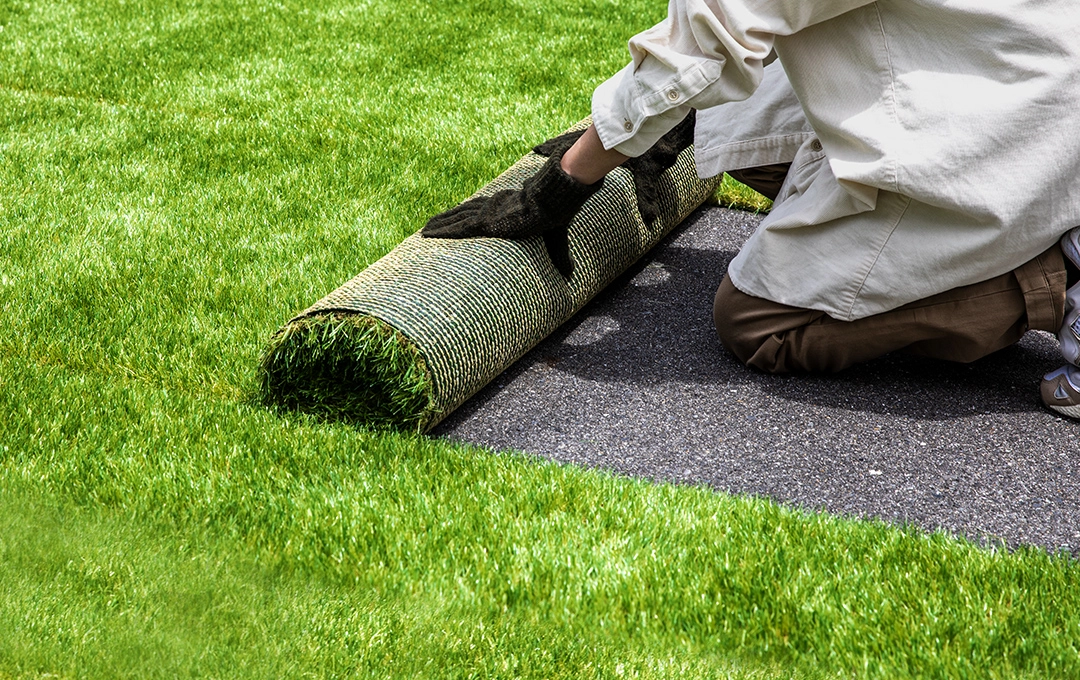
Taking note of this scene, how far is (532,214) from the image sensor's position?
302 cm

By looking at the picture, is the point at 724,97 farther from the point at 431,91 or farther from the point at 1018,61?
the point at 431,91

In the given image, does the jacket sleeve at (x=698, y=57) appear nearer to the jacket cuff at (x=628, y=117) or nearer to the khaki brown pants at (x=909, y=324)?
the jacket cuff at (x=628, y=117)

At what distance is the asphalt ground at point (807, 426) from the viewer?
2.56 metres

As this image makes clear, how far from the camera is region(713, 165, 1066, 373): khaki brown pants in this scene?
2.80m

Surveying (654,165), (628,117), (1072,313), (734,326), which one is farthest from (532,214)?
(1072,313)

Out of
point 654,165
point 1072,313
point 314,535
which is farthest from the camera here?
point 654,165

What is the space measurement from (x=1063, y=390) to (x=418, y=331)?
70.9 inches

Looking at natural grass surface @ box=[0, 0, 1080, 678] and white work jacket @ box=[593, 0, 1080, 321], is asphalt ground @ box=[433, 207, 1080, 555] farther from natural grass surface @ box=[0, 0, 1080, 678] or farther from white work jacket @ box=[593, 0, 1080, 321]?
white work jacket @ box=[593, 0, 1080, 321]

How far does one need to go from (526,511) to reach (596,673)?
56 centimetres

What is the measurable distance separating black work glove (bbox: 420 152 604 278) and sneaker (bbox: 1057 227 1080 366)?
1280 mm

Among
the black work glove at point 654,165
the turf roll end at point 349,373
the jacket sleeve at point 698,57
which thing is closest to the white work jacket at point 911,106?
the jacket sleeve at point 698,57

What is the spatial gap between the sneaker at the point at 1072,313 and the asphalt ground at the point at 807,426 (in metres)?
0.20

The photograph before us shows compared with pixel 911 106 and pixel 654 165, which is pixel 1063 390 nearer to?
pixel 911 106

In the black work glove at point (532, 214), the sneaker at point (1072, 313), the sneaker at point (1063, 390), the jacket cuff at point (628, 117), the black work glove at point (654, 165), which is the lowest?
the sneaker at point (1063, 390)
